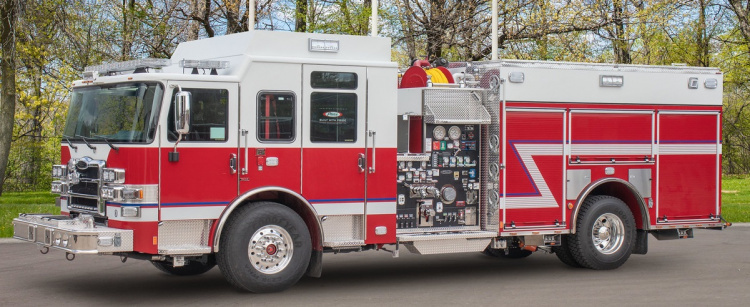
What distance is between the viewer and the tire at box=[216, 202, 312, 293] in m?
10.3

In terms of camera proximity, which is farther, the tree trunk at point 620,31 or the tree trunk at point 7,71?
the tree trunk at point 620,31

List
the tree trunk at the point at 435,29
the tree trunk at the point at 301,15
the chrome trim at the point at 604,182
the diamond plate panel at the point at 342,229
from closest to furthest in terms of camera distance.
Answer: the diamond plate panel at the point at 342,229 < the chrome trim at the point at 604,182 < the tree trunk at the point at 301,15 < the tree trunk at the point at 435,29

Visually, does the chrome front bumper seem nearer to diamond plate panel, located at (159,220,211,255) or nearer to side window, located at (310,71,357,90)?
diamond plate panel, located at (159,220,211,255)

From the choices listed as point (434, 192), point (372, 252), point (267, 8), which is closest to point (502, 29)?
point (267, 8)

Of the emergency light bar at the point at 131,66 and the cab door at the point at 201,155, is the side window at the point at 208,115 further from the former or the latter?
the emergency light bar at the point at 131,66

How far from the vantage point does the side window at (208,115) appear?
400 inches

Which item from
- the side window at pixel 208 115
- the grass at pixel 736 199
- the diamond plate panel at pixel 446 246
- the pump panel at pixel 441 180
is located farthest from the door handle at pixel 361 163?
the grass at pixel 736 199

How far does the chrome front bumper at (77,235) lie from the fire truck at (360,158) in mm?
22

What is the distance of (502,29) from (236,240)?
49.0 ft

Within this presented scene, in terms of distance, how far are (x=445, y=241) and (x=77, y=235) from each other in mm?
4337

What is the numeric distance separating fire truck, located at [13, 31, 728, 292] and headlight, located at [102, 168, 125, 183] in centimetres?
1

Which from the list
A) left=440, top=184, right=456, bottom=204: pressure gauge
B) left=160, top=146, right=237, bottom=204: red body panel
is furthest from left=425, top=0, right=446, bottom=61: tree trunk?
left=160, top=146, right=237, bottom=204: red body panel

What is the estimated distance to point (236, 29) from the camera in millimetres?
24484

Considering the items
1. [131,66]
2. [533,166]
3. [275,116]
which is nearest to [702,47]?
[533,166]
